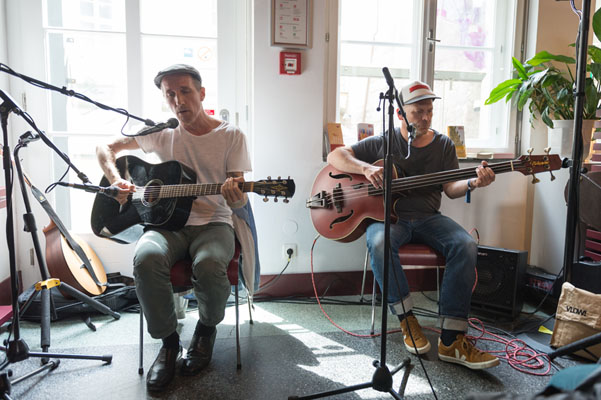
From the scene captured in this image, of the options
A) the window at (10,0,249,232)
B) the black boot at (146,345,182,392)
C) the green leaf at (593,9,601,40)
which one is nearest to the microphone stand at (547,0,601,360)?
the green leaf at (593,9,601,40)

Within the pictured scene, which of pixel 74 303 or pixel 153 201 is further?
pixel 74 303

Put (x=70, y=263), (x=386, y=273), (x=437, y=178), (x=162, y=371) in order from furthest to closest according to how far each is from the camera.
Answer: (x=70, y=263) → (x=437, y=178) → (x=162, y=371) → (x=386, y=273)

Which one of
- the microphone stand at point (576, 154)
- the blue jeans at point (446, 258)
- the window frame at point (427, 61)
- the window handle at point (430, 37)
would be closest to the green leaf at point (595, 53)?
the window frame at point (427, 61)

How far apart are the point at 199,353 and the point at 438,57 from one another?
220 cm

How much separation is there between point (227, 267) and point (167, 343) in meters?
0.36

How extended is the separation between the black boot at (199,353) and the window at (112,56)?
3.91 feet

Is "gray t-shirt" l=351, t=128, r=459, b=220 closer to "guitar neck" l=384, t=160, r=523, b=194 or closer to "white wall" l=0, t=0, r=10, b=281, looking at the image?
"guitar neck" l=384, t=160, r=523, b=194

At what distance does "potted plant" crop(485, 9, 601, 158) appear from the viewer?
7.59 feet

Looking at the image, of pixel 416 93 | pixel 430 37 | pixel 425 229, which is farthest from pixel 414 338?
pixel 430 37

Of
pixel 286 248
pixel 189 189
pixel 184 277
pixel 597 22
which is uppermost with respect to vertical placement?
pixel 597 22

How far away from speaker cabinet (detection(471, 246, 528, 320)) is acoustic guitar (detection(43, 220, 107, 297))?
199cm

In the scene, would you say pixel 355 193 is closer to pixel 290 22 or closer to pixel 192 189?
pixel 192 189

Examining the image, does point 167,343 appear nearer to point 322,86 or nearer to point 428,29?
point 322,86

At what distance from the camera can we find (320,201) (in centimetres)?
222
